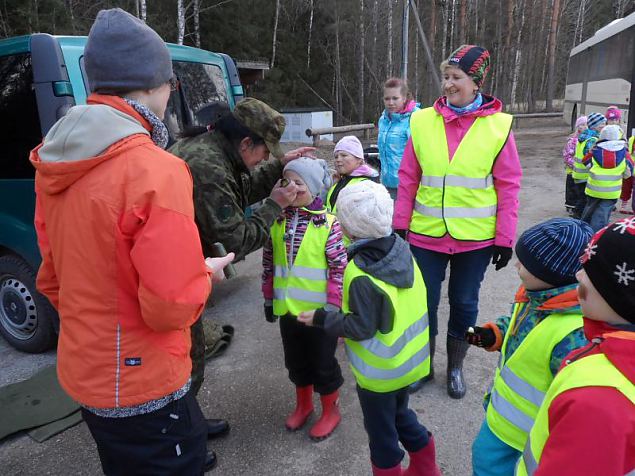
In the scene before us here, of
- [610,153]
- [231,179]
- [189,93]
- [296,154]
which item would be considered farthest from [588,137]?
[231,179]

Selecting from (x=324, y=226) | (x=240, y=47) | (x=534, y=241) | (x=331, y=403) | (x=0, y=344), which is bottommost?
(x=0, y=344)

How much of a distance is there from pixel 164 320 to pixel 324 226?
4.27ft

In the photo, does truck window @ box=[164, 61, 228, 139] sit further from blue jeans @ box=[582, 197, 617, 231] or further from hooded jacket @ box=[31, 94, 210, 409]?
blue jeans @ box=[582, 197, 617, 231]

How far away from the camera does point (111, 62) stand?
1454 mm

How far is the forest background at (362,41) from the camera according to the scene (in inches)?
965

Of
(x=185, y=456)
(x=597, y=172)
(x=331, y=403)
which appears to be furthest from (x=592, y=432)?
(x=597, y=172)

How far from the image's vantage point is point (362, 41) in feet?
91.0

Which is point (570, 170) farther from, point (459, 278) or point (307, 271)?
point (307, 271)

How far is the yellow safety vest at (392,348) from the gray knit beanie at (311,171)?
0.59m

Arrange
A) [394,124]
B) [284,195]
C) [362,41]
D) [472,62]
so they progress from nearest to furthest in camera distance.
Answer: [284,195], [472,62], [394,124], [362,41]

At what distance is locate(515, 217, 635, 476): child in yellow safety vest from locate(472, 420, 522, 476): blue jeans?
1.76 ft

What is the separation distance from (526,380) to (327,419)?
4.81 feet

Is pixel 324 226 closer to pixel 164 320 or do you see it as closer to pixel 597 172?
pixel 164 320

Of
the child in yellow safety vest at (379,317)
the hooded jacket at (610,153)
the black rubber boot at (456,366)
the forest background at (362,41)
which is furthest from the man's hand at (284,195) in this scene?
the forest background at (362,41)
